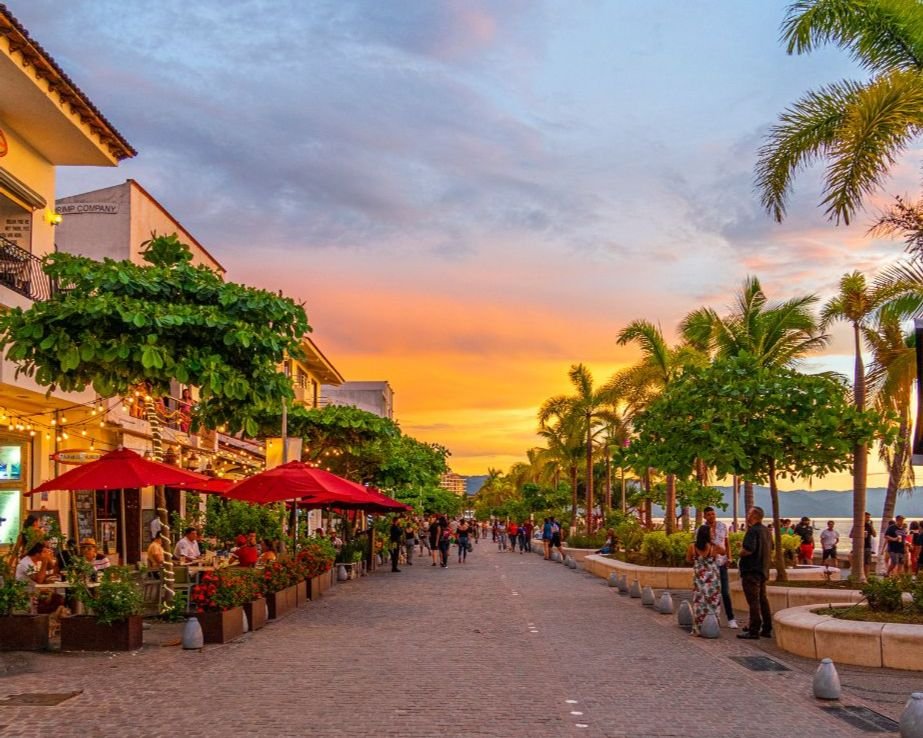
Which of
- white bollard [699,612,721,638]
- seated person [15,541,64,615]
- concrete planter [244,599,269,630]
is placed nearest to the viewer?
seated person [15,541,64,615]

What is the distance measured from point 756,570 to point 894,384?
31.1ft

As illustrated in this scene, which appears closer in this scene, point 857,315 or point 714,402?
point 714,402

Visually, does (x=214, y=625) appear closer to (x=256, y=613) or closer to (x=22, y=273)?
(x=256, y=613)

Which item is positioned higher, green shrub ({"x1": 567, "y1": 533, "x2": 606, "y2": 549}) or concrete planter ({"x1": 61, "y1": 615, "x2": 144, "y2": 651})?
concrete planter ({"x1": 61, "y1": 615, "x2": 144, "y2": 651})

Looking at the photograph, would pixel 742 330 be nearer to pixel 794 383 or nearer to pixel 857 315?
pixel 857 315

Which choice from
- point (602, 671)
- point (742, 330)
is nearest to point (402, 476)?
point (742, 330)

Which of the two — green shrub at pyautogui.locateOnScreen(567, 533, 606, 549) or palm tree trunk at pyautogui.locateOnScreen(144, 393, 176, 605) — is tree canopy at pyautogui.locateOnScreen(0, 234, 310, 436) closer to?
palm tree trunk at pyautogui.locateOnScreen(144, 393, 176, 605)

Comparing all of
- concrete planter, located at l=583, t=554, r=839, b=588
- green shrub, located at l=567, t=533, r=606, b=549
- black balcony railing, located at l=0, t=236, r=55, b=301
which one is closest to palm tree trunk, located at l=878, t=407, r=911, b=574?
concrete planter, located at l=583, t=554, r=839, b=588

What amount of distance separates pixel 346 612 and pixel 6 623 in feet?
23.4

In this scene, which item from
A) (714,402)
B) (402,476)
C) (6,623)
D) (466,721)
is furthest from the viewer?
(402,476)

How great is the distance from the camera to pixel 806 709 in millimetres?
9891

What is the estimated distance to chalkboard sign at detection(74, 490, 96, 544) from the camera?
82.0 feet

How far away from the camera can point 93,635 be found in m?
13.5

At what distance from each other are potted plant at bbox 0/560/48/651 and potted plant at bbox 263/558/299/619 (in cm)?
449
